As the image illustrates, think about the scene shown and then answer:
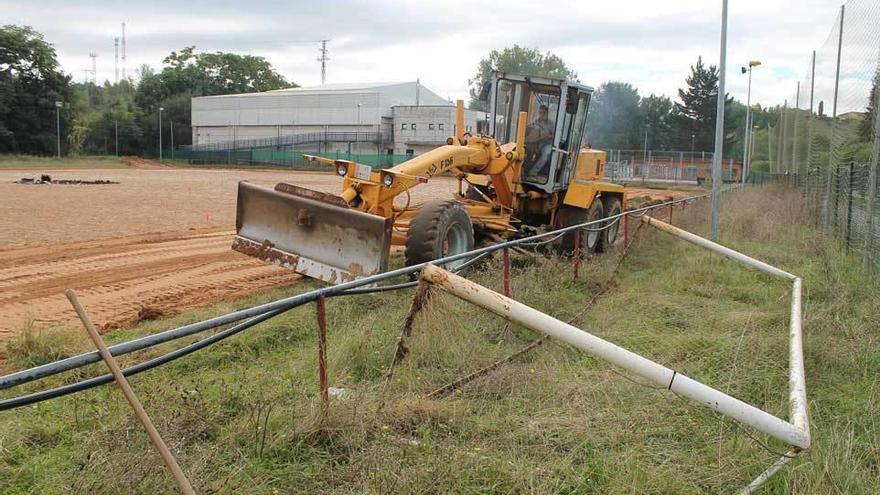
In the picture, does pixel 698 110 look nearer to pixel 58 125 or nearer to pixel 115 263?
pixel 58 125

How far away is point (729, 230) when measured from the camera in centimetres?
1555

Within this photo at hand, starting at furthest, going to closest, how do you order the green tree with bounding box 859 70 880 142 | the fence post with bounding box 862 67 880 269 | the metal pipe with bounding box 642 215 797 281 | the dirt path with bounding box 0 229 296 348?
the green tree with bounding box 859 70 880 142
the fence post with bounding box 862 67 880 269
the metal pipe with bounding box 642 215 797 281
the dirt path with bounding box 0 229 296 348

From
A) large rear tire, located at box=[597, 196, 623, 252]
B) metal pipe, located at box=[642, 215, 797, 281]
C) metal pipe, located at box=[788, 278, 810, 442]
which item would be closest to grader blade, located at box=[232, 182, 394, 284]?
metal pipe, located at box=[788, 278, 810, 442]

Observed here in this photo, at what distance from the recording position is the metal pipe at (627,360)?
147 inches

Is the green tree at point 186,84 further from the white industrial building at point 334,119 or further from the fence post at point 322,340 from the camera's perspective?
the fence post at point 322,340

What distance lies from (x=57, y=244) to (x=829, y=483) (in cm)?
1316

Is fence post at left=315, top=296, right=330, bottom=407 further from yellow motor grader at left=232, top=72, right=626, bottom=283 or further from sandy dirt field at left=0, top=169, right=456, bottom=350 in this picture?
sandy dirt field at left=0, top=169, right=456, bottom=350

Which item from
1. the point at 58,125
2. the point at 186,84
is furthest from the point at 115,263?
the point at 186,84

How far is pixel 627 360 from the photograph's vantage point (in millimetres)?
4195

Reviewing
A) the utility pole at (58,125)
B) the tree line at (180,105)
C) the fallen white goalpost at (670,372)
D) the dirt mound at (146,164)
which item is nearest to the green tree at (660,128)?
the tree line at (180,105)

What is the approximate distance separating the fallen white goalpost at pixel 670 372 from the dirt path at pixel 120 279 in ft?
14.5

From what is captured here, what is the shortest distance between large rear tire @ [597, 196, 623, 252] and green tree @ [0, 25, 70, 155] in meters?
67.9

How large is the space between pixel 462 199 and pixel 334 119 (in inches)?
2676

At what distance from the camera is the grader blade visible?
790cm
